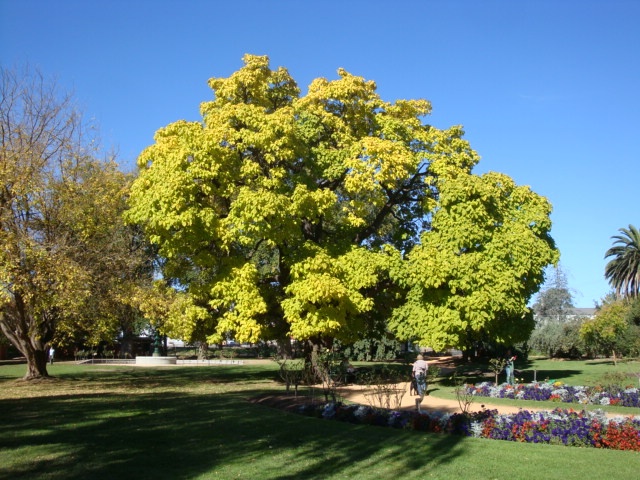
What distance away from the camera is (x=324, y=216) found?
70.3 feet

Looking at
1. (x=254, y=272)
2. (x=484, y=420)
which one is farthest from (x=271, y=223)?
(x=484, y=420)

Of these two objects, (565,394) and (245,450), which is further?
(565,394)

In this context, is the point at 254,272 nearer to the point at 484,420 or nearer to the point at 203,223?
the point at 203,223

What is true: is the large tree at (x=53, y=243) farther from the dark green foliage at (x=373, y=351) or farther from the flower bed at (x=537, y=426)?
the dark green foliage at (x=373, y=351)

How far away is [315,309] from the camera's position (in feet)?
61.3

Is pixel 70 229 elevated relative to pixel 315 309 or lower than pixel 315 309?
elevated

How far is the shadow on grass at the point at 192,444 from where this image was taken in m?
8.02

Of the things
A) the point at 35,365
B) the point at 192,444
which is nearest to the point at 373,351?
the point at 35,365

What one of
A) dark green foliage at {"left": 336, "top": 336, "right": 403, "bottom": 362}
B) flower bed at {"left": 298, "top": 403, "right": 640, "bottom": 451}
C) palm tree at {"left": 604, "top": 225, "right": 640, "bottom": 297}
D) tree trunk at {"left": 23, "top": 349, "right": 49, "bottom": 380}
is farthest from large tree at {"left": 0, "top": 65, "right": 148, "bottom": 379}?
palm tree at {"left": 604, "top": 225, "right": 640, "bottom": 297}

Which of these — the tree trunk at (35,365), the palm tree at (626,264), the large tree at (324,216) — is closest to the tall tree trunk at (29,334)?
the tree trunk at (35,365)

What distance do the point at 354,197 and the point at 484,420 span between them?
1277 cm

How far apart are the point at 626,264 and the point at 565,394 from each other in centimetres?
4018

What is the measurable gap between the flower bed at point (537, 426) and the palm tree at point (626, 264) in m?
44.6

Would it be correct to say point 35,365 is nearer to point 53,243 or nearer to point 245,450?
point 53,243
